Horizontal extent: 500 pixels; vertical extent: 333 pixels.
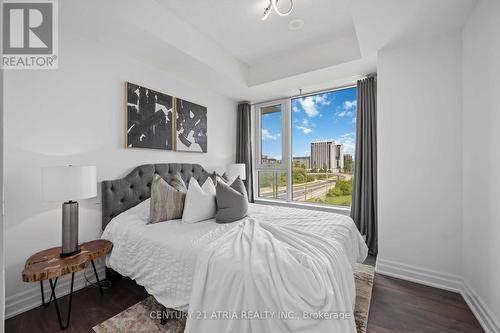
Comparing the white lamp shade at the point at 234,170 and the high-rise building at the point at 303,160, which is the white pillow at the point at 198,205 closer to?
the white lamp shade at the point at 234,170

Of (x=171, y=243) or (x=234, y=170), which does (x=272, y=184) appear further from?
(x=171, y=243)

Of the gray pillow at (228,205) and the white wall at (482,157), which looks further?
the gray pillow at (228,205)

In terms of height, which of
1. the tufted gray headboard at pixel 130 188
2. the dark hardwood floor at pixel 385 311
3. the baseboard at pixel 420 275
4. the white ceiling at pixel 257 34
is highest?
the white ceiling at pixel 257 34

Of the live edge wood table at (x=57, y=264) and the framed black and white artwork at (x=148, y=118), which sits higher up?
the framed black and white artwork at (x=148, y=118)

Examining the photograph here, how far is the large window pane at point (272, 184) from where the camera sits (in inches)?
165

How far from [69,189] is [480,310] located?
3.37 metres

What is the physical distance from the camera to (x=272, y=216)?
2.29 meters

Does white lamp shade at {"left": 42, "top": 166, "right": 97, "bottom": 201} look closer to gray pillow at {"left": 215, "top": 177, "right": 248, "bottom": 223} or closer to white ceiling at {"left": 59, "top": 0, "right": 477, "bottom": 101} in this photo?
gray pillow at {"left": 215, "top": 177, "right": 248, "bottom": 223}

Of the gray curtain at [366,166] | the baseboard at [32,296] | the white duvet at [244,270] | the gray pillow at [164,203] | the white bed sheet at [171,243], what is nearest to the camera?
the white duvet at [244,270]

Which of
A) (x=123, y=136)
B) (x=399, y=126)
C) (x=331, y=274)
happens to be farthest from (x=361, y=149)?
(x=123, y=136)

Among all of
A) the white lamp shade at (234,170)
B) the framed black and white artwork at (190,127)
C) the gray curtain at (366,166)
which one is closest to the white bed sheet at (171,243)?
the gray curtain at (366,166)

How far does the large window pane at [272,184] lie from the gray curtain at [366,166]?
4.43ft

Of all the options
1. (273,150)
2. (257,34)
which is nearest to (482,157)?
(257,34)

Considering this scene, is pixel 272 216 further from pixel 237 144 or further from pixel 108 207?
pixel 237 144
